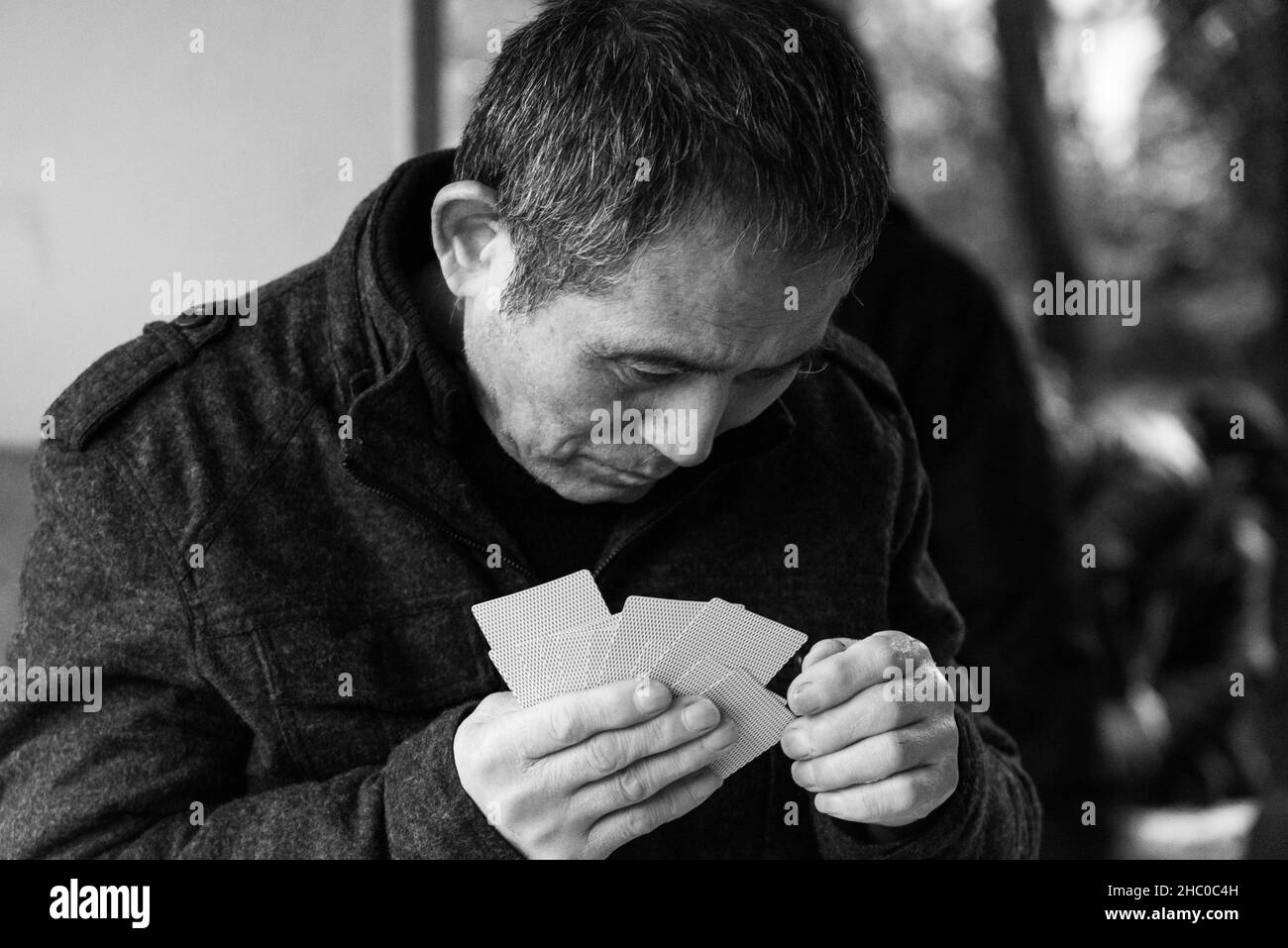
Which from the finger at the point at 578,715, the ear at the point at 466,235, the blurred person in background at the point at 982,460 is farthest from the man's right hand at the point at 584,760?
the blurred person in background at the point at 982,460

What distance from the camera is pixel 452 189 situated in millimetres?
1462

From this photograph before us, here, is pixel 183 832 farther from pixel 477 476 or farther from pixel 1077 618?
pixel 1077 618

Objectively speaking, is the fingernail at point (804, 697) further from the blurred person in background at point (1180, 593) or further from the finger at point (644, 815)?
the blurred person in background at point (1180, 593)

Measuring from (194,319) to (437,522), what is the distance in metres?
0.36

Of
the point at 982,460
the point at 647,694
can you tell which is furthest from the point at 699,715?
the point at 982,460

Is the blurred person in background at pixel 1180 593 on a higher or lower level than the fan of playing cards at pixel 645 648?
lower

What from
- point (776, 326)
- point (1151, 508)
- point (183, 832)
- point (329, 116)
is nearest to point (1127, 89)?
point (1151, 508)

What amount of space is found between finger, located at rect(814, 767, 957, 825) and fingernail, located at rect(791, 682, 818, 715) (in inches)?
4.9

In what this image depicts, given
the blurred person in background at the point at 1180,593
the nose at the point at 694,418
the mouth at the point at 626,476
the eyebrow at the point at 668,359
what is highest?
the eyebrow at the point at 668,359

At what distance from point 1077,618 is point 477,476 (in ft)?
5.91

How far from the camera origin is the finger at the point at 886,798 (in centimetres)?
143

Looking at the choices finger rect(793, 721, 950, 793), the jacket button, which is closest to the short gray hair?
the jacket button

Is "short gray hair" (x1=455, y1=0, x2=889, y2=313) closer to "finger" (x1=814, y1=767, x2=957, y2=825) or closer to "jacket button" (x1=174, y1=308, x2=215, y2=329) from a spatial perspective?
"jacket button" (x1=174, y1=308, x2=215, y2=329)

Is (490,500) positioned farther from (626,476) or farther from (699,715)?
(699,715)
